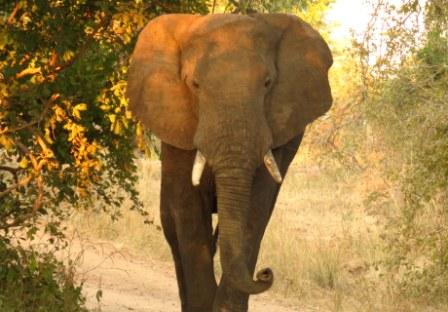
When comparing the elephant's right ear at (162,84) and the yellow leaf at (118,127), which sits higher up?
the elephant's right ear at (162,84)

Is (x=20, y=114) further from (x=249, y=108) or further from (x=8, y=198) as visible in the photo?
(x=249, y=108)

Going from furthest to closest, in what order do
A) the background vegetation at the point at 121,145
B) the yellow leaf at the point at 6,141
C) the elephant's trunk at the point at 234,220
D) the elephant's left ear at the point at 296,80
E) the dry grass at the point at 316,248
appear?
the dry grass at the point at 316,248 → the background vegetation at the point at 121,145 → the elephant's left ear at the point at 296,80 → the yellow leaf at the point at 6,141 → the elephant's trunk at the point at 234,220

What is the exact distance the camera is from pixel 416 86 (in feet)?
38.5

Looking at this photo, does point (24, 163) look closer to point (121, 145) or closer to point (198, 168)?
point (198, 168)

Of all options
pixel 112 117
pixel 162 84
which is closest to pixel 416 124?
pixel 112 117

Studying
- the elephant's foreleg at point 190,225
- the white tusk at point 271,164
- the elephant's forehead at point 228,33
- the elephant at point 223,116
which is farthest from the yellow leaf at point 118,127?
the white tusk at point 271,164

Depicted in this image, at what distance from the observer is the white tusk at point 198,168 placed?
276 inches

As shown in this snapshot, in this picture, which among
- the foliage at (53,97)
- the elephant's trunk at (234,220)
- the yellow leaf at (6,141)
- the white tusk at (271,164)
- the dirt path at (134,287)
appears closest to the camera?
the elephant's trunk at (234,220)

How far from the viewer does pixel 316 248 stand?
1450cm

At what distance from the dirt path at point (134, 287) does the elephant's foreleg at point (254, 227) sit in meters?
2.70

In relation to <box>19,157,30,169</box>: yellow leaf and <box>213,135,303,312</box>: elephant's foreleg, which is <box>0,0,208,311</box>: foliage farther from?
<box>213,135,303,312</box>: elephant's foreleg

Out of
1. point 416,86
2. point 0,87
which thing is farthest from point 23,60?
point 416,86

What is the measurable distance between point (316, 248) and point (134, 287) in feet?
10.6

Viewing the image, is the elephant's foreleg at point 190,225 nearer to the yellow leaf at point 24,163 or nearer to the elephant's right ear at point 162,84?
the elephant's right ear at point 162,84
